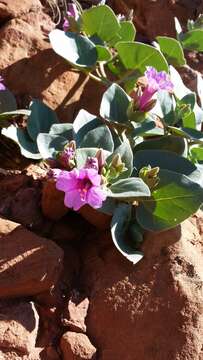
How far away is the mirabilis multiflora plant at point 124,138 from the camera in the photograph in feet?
5.47

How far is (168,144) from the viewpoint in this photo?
1941 millimetres

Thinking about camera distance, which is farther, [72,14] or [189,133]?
[72,14]

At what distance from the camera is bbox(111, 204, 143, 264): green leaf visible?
1.68 m

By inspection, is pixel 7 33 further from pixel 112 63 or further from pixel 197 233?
pixel 197 233

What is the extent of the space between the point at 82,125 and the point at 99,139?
10 centimetres

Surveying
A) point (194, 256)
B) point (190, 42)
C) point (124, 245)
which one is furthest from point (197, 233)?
point (190, 42)

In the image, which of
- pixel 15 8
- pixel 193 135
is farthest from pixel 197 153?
pixel 15 8

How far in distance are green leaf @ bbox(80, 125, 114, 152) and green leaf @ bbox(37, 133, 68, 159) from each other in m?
0.08

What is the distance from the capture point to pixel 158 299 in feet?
5.44

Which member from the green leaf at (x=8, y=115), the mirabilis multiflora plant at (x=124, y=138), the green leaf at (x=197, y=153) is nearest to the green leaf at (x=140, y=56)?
the mirabilis multiflora plant at (x=124, y=138)

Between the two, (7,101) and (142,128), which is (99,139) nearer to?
(142,128)

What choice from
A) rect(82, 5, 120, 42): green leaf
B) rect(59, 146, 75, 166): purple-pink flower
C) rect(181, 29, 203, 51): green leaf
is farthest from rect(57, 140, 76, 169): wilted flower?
rect(181, 29, 203, 51): green leaf

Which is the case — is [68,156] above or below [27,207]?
above

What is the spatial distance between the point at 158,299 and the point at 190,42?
4.15ft
